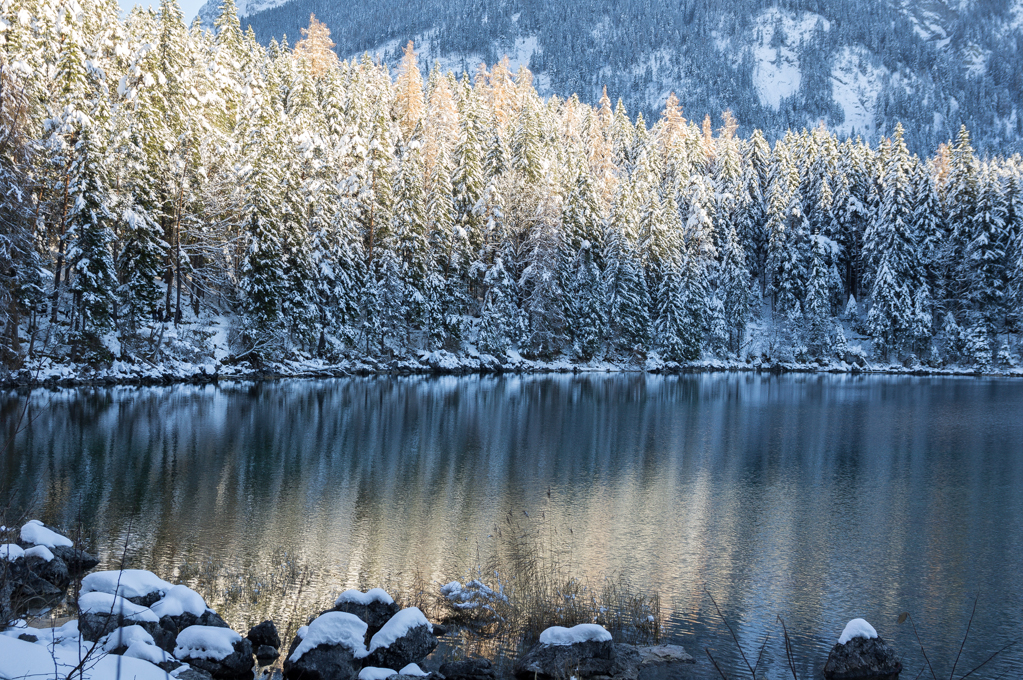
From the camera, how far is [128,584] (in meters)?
9.05

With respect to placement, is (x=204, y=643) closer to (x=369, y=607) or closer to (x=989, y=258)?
(x=369, y=607)

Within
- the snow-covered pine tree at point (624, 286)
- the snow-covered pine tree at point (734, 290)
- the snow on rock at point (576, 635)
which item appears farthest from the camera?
the snow-covered pine tree at point (734, 290)

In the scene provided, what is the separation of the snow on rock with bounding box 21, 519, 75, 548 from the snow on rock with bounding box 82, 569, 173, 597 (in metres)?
2.23

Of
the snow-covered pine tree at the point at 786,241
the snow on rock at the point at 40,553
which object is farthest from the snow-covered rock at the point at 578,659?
the snow-covered pine tree at the point at 786,241

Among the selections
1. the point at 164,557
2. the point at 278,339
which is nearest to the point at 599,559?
the point at 164,557

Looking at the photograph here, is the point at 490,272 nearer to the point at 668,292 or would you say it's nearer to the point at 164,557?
the point at 668,292

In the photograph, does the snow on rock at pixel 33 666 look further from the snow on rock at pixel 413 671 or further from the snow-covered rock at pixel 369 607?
the snow-covered rock at pixel 369 607

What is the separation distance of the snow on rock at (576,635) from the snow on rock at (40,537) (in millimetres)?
7560

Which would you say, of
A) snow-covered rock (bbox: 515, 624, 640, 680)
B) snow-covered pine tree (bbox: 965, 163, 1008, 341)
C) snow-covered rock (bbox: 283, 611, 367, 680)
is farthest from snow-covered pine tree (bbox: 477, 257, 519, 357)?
snow-covered rock (bbox: 283, 611, 367, 680)

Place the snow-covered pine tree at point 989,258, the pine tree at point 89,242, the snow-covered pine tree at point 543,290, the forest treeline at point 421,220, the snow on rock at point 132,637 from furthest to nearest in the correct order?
the snow-covered pine tree at point 989,258, the snow-covered pine tree at point 543,290, the forest treeline at point 421,220, the pine tree at point 89,242, the snow on rock at point 132,637

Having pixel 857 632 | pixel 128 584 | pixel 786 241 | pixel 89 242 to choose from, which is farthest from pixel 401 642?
pixel 786 241

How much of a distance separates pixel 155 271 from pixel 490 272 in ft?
76.9

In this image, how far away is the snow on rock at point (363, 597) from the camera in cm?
929

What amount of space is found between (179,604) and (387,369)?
4111 centimetres
